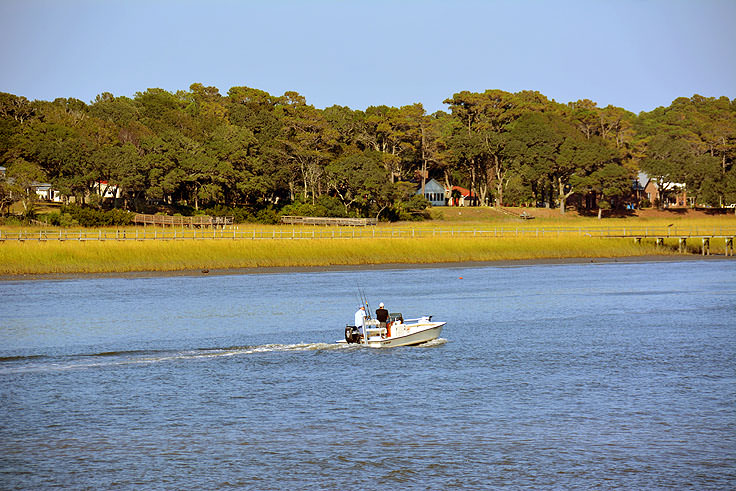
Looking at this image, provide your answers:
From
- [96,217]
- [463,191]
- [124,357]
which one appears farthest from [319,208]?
[124,357]

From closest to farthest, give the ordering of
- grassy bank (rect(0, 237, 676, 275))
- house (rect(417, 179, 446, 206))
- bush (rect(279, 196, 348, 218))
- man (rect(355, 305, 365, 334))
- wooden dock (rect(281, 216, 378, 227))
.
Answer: man (rect(355, 305, 365, 334)), grassy bank (rect(0, 237, 676, 275)), wooden dock (rect(281, 216, 378, 227)), bush (rect(279, 196, 348, 218)), house (rect(417, 179, 446, 206))

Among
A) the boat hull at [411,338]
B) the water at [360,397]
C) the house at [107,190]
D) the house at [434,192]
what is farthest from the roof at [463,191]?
the boat hull at [411,338]

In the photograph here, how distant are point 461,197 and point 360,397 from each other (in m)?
145

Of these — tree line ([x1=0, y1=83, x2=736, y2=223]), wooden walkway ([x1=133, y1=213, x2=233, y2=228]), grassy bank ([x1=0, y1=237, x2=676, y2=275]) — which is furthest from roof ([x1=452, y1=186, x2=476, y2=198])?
grassy bank ([x1=0, y1=237, x2=676, y2=275])

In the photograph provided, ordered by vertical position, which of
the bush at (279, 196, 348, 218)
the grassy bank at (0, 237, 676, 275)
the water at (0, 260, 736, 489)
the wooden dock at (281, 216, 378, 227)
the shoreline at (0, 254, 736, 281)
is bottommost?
the water at (0, 260, 736, 489)

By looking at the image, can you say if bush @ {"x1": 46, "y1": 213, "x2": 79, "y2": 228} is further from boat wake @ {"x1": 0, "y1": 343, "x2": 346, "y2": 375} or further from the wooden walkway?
boat wake @ {"x1": 0, "y1": 343, "x2": 346, "y2": 375}

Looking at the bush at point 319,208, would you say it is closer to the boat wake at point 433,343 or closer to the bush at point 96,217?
the bush at point 96,217

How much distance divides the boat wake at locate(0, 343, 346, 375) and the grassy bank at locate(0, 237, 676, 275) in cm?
3458

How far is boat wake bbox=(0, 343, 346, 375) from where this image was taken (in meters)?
31.1

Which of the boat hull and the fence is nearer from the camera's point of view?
the boat hull

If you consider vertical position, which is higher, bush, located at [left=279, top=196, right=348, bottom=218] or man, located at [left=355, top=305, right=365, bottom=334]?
bush, located at [left=279, top=196, right=348, bottom=218]

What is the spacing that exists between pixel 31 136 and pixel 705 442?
113 meters

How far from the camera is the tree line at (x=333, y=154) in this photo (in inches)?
4537

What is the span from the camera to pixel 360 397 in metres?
25.8
